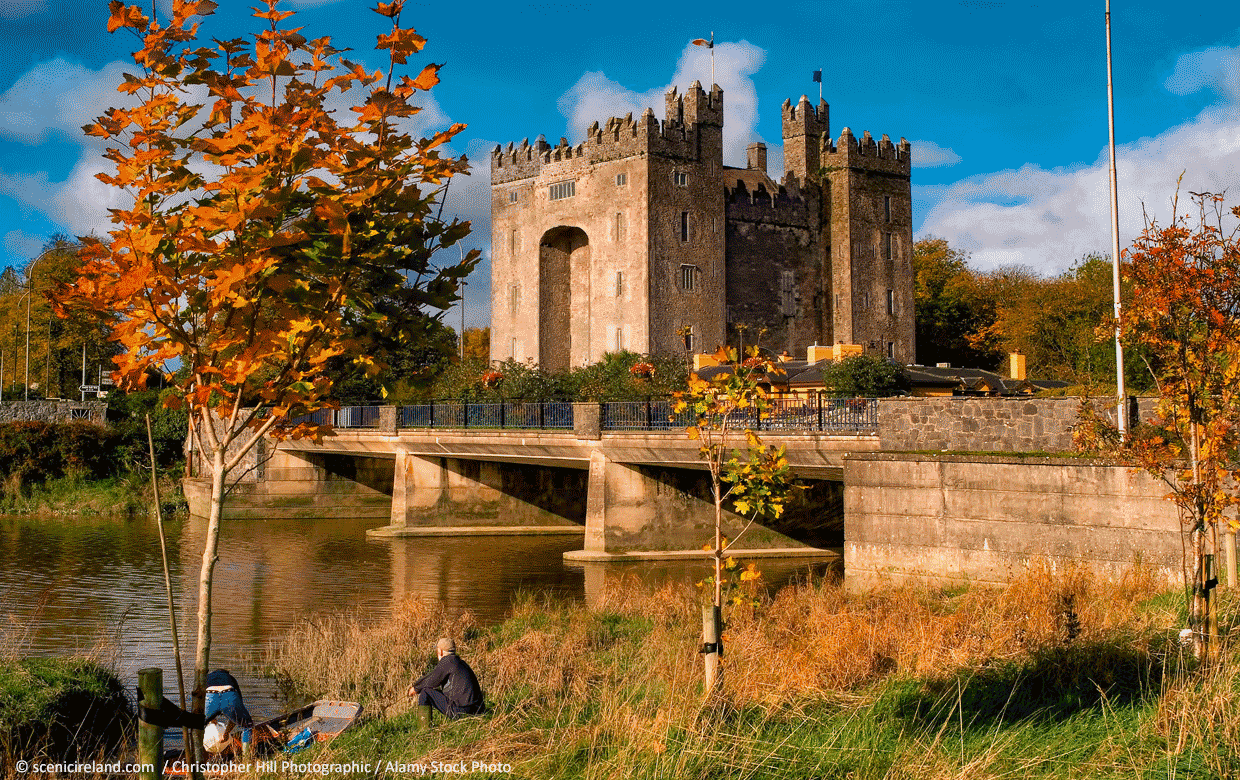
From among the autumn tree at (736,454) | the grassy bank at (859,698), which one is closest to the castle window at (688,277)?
the grassy bank at (859,698)

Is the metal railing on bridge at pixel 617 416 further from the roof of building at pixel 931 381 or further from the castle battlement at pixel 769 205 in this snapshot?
the castle battlement at pixel 769 205

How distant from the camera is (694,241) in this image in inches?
→ 2429

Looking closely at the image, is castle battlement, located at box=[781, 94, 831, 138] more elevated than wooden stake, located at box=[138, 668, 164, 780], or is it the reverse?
castle battlement, located at box=[781, 94, 831, 138]

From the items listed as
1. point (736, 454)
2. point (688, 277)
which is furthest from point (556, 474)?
point (736, 454)

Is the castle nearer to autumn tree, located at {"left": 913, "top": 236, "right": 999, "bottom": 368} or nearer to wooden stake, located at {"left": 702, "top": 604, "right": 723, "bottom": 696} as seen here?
autumn tree, located at {"left": 913, "top": 236, "right": 999, "bottom": 368}

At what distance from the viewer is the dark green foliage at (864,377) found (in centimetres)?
3594

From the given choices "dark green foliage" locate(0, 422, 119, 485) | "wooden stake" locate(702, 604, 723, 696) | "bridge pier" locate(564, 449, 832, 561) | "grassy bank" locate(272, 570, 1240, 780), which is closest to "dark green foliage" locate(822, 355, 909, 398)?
"bridge pier" locate(564, 449, 832, 561)

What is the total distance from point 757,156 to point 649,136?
13.9m

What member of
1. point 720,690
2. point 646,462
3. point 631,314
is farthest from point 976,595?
point 631,314

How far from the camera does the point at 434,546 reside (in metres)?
35.5

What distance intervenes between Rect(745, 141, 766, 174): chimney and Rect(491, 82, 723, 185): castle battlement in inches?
332

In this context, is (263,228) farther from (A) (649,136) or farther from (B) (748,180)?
(B) (748,180)

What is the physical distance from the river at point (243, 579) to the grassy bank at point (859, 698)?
356 cm

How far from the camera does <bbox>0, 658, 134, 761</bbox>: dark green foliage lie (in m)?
9.48
